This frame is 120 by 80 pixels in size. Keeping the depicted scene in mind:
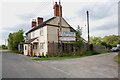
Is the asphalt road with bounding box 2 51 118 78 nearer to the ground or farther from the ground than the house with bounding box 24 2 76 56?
nearer to the ground

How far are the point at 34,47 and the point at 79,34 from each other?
997cm

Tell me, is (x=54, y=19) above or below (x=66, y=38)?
above

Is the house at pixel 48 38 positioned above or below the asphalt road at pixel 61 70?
above

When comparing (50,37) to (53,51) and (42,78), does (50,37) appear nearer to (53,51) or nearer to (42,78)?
(53,51)

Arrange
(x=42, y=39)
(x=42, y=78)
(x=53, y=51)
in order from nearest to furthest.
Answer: (x=42, y=78) → (x=53, y=51) → (x=42, y=39)

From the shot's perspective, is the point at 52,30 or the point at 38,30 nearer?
the point at 52,30

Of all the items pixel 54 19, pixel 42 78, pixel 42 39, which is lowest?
pixel 42 78

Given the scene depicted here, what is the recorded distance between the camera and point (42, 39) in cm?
3600

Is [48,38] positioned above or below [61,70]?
above

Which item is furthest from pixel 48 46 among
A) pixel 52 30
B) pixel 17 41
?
pixel 17 41

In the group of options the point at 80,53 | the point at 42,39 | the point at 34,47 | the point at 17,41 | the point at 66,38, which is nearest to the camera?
the point at 66,38

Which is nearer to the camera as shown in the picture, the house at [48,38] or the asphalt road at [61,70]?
the asphalt road at [61,70]

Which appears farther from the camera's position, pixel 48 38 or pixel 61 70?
pixel 48 38

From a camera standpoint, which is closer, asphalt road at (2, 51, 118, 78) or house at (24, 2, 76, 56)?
asphalt road at (2, 51, 118, 78)
